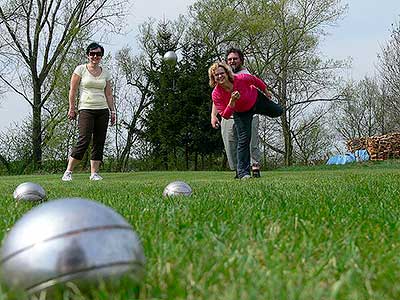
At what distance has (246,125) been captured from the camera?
870 cm

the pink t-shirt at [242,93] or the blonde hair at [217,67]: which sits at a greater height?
the blonde hair at [217,67]

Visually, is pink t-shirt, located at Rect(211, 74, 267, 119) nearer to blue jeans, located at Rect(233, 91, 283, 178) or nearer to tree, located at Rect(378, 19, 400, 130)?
blue jeans, located at Rect(233, 91, 283, 178)

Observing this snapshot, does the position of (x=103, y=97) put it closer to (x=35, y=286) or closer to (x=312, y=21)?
(x=35, y=286)

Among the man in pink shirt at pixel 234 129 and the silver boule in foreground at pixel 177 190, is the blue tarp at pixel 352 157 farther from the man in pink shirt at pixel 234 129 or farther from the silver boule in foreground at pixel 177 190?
the silver boule in foreground at pixel 177 190

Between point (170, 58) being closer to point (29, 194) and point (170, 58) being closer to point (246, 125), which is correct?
point (246, 125)

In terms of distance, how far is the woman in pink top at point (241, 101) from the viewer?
340 inches

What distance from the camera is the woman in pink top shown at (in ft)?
28.3

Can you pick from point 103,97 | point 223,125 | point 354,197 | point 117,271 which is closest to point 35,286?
point 117,271

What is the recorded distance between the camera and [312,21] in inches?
1291

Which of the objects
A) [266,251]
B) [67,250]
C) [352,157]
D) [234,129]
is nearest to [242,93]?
[234,129]

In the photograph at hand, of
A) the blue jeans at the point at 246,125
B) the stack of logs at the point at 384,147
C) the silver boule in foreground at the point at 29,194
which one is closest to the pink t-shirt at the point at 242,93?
the blue jeans at the point at 246,125

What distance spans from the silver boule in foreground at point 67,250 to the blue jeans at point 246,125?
7.13 metres

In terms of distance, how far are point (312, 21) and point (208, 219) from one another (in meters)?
31.4

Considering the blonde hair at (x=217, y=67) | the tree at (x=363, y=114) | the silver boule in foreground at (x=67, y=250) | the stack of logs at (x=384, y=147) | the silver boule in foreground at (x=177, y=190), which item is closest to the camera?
the silver boule in foreground at (x=67, y=250)
